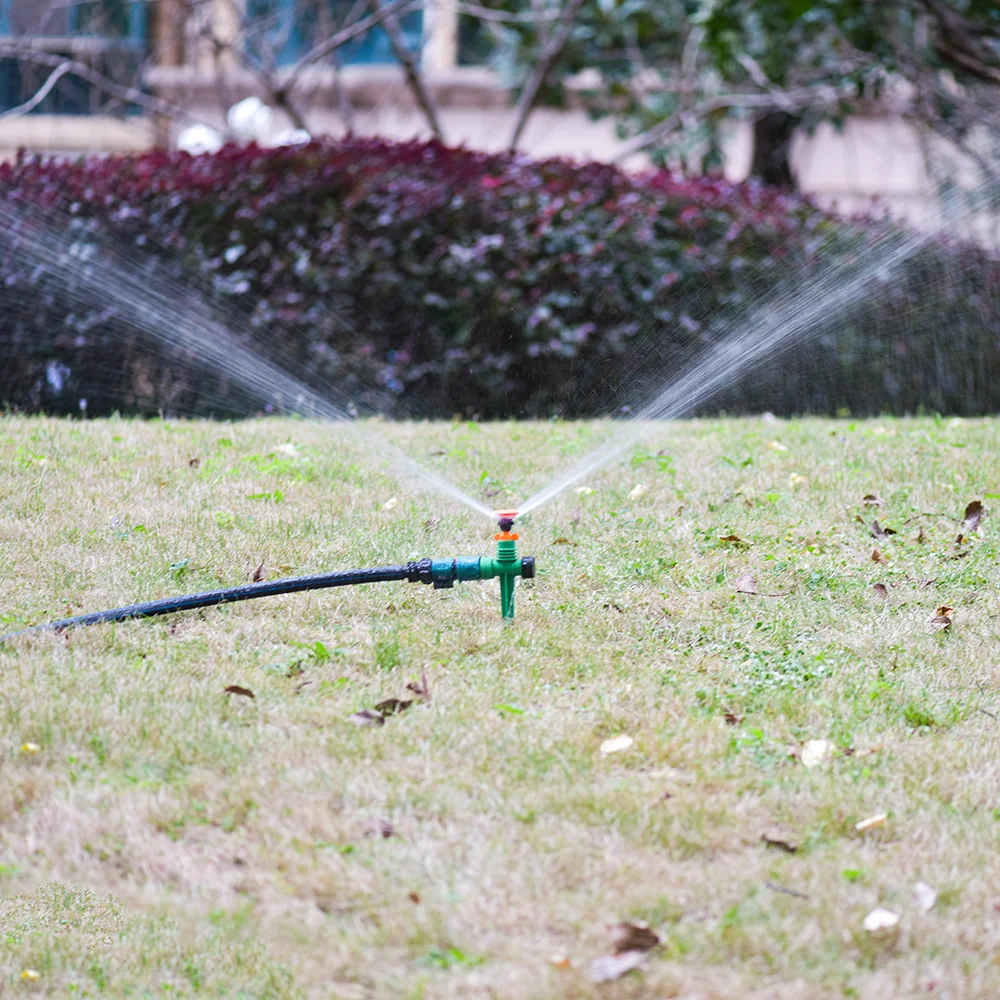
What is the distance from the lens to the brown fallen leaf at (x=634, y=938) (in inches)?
92.4

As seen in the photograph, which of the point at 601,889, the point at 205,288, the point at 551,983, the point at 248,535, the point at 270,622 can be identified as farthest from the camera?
the point at 205,288

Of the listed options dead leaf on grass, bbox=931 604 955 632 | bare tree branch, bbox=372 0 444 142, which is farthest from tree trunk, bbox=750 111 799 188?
dead leaf on grass, bbox=931 604 955 632

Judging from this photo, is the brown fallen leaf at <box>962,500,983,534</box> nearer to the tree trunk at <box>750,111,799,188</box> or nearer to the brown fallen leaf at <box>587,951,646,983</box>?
the brown fallen leaf at <box>587,951,646,983</box>

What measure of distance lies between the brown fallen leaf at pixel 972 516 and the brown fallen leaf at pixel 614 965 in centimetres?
284

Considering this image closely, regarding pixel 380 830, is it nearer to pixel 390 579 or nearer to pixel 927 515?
pixel 390 579

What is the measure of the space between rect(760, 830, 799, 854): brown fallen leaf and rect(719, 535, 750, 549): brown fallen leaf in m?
1.83

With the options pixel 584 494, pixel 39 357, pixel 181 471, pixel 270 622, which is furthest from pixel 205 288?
pixel 270 622

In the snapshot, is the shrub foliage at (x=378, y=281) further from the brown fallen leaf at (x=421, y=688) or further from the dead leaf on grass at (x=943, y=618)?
the brown fallen leaf at (x=421, y=688)

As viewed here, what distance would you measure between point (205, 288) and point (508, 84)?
21.4 ft

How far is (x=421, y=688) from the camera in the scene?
10.7ft

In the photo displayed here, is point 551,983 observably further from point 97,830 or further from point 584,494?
point 584,494

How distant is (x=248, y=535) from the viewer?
14.2ft

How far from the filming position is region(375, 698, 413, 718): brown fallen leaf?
3129mm

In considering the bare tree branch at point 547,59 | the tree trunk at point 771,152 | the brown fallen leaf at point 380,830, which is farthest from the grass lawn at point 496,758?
the tree trunk at point 771,152
